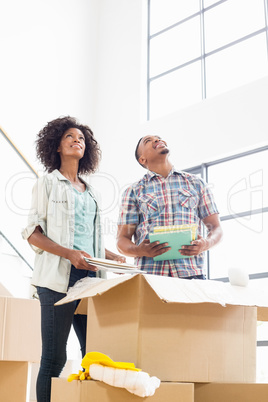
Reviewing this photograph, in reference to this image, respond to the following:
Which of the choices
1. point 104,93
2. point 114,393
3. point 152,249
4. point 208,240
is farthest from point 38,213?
point 104,93

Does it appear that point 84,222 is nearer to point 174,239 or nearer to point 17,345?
point 174,239

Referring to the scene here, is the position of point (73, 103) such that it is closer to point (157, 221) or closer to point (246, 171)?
point (246, 171)

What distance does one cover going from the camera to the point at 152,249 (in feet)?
6.23

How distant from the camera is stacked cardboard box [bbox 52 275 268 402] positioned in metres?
1.41

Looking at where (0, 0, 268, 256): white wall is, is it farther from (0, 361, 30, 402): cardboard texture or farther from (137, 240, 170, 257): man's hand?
(137, 240, 170, 257): man's hand

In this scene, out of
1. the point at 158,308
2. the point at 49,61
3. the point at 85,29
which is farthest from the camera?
the point at 85,29

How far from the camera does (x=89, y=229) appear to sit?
77.8 inches

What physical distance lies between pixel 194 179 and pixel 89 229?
1.80 ft

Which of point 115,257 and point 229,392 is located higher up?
point 115,257

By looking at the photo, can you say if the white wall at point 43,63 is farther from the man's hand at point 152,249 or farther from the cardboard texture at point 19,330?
the man's hand at point 152,249

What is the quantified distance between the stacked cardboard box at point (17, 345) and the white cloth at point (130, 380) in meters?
1.21

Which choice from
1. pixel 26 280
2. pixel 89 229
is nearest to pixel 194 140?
pixel 26 280

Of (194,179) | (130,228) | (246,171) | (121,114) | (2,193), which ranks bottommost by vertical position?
(130,228)

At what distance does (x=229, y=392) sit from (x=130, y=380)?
1.12 ft
